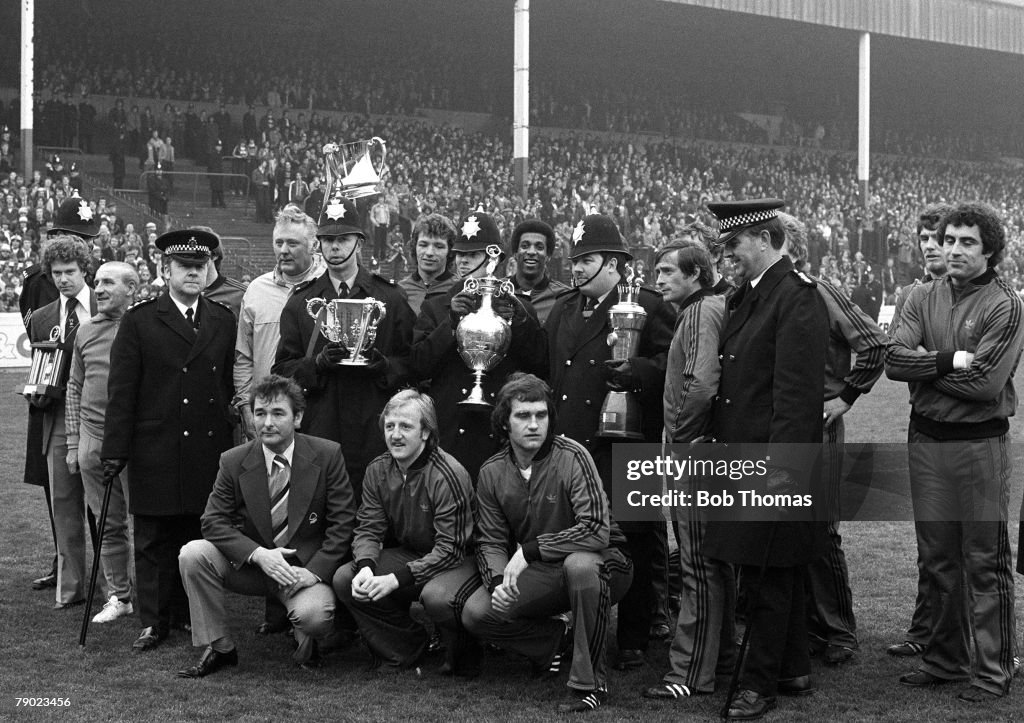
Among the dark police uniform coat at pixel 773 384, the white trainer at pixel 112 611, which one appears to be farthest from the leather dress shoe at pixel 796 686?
the white trainer at pixel 112 611

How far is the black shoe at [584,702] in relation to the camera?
4.97 metres

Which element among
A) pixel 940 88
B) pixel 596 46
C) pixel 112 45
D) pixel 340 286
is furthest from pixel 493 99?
pixel 340 286

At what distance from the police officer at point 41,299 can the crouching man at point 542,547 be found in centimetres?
252

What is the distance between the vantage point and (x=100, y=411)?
254 inches

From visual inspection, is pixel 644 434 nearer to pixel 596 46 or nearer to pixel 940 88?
pixel 596 46

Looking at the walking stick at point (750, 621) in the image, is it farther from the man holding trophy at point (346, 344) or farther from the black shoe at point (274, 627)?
the black shoe at point (274, 627)

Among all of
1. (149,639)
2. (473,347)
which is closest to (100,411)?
(149,639)

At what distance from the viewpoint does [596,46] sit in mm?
40906

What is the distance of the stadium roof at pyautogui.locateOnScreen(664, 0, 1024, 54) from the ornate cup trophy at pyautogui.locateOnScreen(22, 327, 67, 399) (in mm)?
28517

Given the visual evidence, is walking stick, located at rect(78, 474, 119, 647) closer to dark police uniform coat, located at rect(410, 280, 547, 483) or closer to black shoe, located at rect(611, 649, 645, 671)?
dark police uniform coat, located at rect(410, 280, 547, 483)

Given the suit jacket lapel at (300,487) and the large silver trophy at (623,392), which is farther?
the suit jacket lapel at (300,487)

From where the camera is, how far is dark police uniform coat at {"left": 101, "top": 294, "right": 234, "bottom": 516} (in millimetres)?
6082

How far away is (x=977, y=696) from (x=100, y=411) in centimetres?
419

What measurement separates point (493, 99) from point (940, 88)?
18.8m
